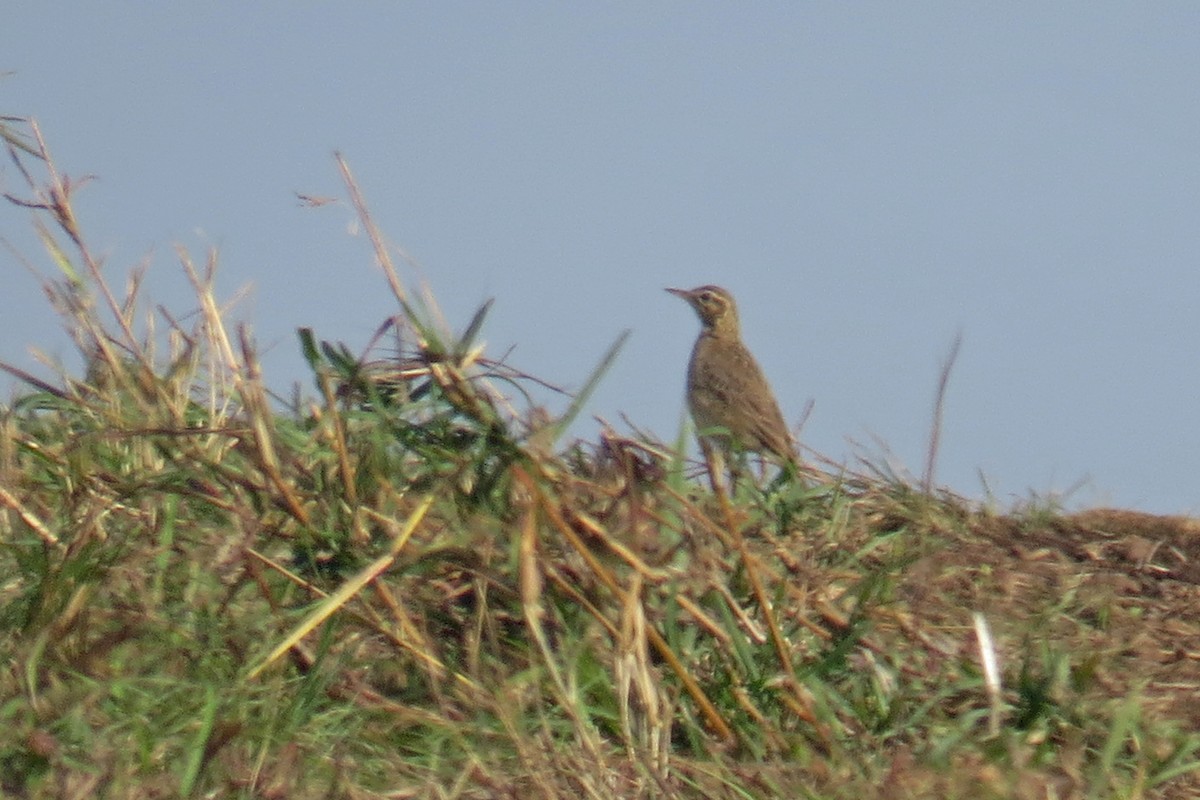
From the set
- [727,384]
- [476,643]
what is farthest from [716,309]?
[476,643]

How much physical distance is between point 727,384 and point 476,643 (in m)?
7.15

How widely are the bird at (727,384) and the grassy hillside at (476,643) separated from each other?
4190mm

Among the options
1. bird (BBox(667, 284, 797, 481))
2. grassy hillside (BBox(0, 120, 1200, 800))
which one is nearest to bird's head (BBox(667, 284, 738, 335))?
bird (BBox(667, 284, 797, 481))

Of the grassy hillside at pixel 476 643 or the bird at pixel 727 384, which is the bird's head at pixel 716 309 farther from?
the grassy hillside at pixel 476 643

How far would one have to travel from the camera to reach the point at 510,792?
3.77 m

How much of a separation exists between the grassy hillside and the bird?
419 centimetres

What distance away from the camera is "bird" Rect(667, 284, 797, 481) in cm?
A: 973

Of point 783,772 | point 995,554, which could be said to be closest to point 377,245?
point 783,772

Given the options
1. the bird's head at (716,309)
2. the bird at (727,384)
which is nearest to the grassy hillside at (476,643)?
the bird at (727,384)

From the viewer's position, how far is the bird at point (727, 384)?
383 inches

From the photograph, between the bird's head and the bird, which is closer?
the bird

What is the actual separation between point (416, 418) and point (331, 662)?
668mm

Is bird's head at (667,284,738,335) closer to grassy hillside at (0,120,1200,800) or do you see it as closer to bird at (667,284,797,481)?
bird at (667,284,797,481)

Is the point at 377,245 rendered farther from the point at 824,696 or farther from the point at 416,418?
the point at 824,696
